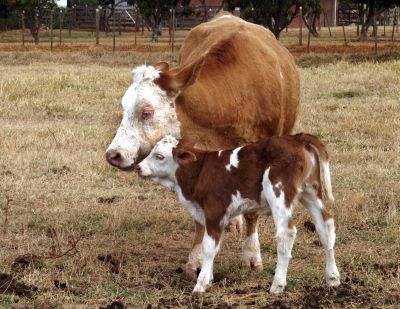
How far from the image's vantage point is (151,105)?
21.1 ft

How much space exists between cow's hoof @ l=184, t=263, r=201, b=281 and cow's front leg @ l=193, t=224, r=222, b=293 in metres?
0.60

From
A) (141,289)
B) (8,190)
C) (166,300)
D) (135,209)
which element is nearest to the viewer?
(166,300)

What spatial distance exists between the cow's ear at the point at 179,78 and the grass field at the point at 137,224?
140 cm

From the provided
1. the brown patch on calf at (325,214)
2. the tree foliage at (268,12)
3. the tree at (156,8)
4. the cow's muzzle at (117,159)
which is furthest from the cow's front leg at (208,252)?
the tree at (156,8)

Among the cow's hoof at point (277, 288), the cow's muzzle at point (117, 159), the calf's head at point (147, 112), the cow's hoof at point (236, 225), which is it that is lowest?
the cow's hoof at point (236, 225)

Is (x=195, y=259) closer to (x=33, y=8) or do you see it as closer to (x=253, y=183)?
(x=253, y=183)

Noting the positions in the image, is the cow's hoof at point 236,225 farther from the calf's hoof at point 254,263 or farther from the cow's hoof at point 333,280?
the cow's hoof at point 333,280

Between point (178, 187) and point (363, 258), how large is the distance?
1.64 meters

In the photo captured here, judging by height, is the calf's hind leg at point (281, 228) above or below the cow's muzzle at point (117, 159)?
below

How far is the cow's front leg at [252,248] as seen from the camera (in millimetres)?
6758

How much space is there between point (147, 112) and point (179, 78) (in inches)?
14.0

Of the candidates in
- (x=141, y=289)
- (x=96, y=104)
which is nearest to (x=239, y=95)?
(x=141, y=289)

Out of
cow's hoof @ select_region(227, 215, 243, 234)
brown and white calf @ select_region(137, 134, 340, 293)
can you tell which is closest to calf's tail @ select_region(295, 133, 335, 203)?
brown and white calf @ select_region(137, 134, 340, 293)

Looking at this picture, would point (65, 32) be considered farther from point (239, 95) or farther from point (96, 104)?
point (239, 95)
